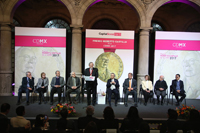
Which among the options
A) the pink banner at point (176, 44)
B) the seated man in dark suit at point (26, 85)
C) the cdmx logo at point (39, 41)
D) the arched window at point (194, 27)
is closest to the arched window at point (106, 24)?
the pink banner at point (176, 44)

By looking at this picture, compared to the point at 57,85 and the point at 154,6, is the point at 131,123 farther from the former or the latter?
the point at 154,6

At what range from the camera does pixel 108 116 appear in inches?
101

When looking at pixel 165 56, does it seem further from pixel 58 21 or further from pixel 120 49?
pixel 58 21

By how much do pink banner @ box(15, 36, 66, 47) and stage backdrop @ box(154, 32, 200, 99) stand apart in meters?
4.12

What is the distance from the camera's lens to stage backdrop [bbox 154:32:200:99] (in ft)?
22.7

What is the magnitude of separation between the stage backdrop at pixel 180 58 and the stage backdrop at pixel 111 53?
121 cm

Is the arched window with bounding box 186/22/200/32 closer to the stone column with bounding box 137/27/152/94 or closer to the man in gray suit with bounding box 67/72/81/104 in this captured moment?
the stone column with bounding box 137/27/152/94

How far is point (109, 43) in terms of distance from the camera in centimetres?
699

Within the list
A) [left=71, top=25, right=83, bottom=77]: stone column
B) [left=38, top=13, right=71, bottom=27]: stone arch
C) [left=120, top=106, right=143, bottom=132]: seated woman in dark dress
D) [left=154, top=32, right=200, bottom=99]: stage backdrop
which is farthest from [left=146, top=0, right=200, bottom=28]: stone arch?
[left=120, top=106, right=143, bottom=132]: seated woman in dark dress

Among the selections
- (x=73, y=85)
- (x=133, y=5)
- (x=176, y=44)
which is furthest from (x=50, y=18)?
(x=176, y=44)

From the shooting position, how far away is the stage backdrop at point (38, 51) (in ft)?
22.3

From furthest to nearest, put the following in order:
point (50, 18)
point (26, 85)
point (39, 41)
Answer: point (50, 18)
point (39, 41)
point (26, 85)

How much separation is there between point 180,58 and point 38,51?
235 inches

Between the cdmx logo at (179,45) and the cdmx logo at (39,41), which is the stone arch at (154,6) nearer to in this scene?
the cdmx logo at (179,45)
